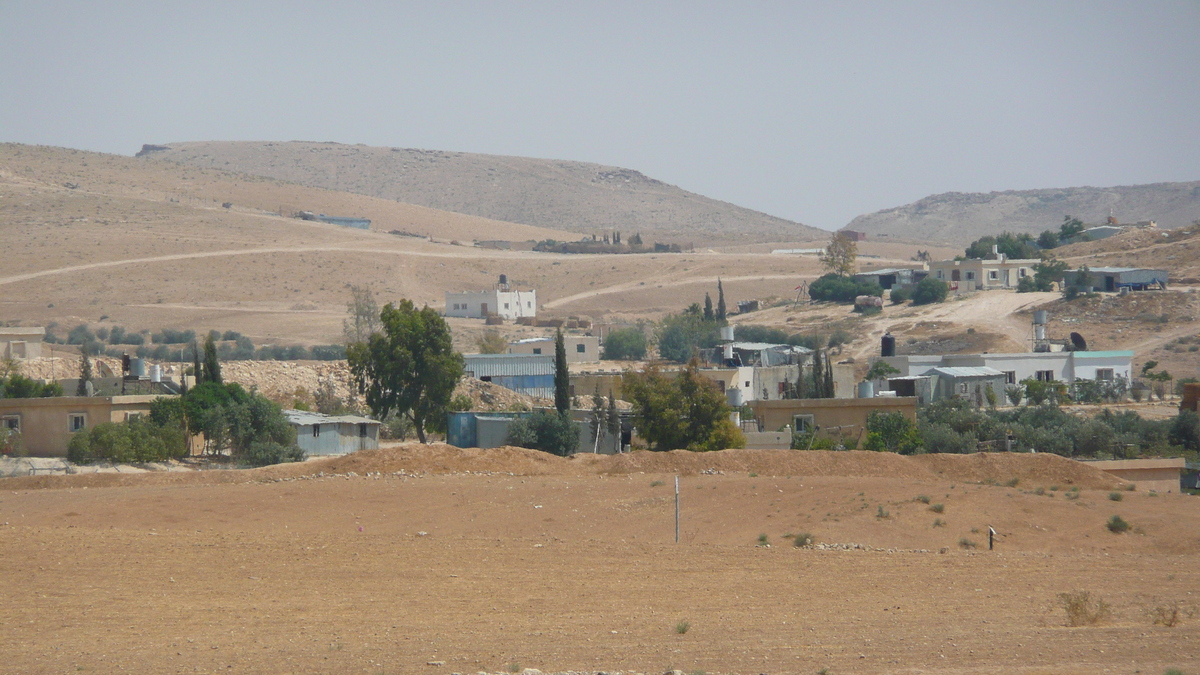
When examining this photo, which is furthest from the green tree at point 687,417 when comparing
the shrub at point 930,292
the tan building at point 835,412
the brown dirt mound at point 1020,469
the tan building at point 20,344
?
the shrub at point 930,292

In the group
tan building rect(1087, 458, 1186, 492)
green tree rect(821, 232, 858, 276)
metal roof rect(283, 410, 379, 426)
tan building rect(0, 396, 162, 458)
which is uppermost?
green tree rect(821, 232, 858, 276)

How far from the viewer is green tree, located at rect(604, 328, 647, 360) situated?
65.8 m

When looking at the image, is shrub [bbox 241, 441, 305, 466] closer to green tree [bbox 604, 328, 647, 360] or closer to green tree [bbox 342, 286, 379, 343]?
green tree [bbox 342, 286, 379, 343]

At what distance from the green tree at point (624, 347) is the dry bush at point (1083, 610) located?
48.9 m

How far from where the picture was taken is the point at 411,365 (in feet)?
125

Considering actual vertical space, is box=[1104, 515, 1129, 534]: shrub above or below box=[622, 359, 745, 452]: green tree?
below

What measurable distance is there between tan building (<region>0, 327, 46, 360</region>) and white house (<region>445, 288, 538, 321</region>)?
3495cm

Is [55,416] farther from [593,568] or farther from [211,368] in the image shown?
[593,568]

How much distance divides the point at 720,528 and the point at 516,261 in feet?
305

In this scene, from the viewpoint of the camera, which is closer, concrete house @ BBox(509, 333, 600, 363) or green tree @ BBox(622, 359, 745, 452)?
green tree @ BBox(622, 359, 745, 452)

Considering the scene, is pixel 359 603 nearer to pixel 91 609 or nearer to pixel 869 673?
pixel 91 609

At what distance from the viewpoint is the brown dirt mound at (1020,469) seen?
28.7m

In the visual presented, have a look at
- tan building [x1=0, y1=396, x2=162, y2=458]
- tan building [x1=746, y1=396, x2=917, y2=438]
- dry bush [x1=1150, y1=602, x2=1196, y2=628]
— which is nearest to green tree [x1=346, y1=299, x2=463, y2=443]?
tan building [x1=0, y1=396, x2=162, y2=458]

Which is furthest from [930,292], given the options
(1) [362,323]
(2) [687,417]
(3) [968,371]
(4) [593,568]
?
(4) [593,568]
